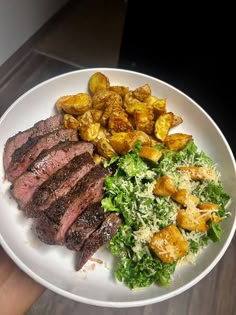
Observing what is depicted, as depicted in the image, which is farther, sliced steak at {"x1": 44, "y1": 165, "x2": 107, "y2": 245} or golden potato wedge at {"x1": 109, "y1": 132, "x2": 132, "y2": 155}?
golden potato wedge at {"x1": 109, "y1": 132, "x2": 132, "y2": 155}

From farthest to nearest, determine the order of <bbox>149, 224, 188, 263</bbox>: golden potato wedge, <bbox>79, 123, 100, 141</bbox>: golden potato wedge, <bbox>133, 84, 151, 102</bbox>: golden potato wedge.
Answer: <bbox>133, 84, 151, 102</bbox>: golden potato wedge < <bbox>79, 123, 100, 141</bbox>: golden potato wedge < <bbox>149, 224, 188, 263</bbox>: golden potato wedge

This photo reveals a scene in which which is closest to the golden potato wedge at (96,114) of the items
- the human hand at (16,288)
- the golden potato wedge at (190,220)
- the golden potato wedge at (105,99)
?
the golden potato wedge at (105,99)

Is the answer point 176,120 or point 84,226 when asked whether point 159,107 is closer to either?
point 176,120

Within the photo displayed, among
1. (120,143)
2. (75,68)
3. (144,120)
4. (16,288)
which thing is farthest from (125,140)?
(75,68)

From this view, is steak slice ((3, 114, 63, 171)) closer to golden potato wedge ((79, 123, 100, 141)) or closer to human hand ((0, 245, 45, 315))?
golden potato wedge ((79, 123, 100, 141))

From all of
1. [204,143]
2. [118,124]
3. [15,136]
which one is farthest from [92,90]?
[204,143]

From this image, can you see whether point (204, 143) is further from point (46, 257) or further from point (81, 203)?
point (46, 257)

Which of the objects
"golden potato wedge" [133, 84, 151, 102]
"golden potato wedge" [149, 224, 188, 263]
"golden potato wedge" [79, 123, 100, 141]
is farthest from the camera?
"golden potato wedge" [133, 84, 151, 102]

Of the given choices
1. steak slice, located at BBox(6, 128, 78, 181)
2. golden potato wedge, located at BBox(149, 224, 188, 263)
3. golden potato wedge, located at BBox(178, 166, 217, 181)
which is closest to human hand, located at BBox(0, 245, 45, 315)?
steak slice, located at BBox(6, 128, 78, 181)
